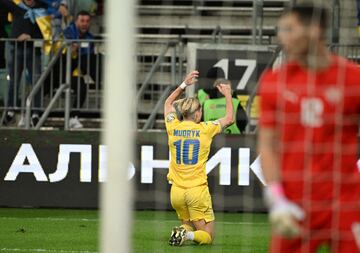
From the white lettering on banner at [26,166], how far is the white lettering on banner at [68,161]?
161 mm

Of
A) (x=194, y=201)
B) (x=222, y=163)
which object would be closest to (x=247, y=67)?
(x=222, y=163)

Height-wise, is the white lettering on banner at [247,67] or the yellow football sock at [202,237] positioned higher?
the white lettering on banner at [247,67]

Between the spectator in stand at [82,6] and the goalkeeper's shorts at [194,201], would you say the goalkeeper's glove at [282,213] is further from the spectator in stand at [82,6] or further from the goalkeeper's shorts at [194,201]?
the spectator in stand at [82,6]

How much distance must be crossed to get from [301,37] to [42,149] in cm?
978

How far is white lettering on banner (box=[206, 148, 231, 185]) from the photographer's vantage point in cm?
1559

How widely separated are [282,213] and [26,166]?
995cm

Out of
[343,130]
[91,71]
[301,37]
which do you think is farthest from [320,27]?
[91,71]

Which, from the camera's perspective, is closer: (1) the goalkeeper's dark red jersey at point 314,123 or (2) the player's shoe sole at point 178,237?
(1) the goalkeeper's dark red jersey at point 314,123

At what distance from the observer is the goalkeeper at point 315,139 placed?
6668 mm

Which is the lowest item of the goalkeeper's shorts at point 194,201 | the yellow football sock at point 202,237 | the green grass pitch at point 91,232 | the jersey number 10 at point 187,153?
the green grass pitch at point 91,232

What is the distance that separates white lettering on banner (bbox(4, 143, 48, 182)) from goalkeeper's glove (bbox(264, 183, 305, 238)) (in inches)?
378

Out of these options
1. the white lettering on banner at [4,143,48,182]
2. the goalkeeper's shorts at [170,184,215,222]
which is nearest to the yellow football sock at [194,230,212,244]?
the goalkeeper's shorts at [170,184,215,222]

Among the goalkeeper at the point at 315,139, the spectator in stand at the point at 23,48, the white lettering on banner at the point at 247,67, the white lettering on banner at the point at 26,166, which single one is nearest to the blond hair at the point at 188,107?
the white lettering on banner at the point at 26,166

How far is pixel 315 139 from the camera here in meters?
6.68
